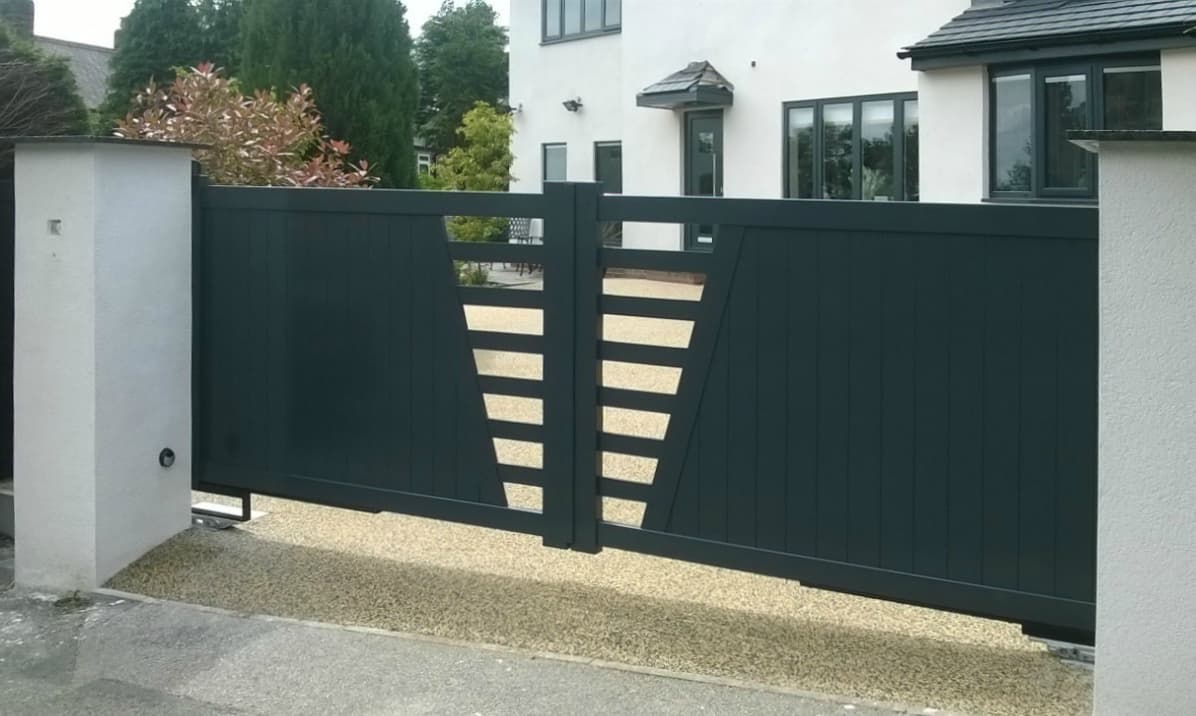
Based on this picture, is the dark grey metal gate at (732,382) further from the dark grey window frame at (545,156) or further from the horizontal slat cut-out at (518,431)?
the dark grey window frame at (545,156)

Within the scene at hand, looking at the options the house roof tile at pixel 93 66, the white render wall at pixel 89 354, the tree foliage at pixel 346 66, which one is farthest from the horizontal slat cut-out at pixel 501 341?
the house roof tile at pixel 93 66

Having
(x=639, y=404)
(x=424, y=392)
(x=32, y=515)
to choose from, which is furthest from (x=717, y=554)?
(x=32, y=515)

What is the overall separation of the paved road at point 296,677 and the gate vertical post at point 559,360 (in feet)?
2.68

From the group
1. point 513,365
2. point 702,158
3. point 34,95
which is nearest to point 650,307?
point 34,95

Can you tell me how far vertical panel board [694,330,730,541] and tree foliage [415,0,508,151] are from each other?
169 feet

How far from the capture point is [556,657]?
4.94 meters

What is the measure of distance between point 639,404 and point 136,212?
2819 mm

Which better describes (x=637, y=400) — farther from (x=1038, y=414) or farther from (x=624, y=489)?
(x=1038, y=414)

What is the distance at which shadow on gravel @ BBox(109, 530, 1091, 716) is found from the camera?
4.56m

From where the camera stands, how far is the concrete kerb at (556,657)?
440 cm

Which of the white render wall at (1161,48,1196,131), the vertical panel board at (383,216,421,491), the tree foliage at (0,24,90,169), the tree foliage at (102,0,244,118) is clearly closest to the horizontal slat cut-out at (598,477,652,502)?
the vertical panel board at (383,216,421,491)

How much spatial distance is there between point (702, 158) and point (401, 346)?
16.2m

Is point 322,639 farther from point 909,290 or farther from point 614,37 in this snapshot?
point 614,37

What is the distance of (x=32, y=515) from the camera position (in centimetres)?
610
